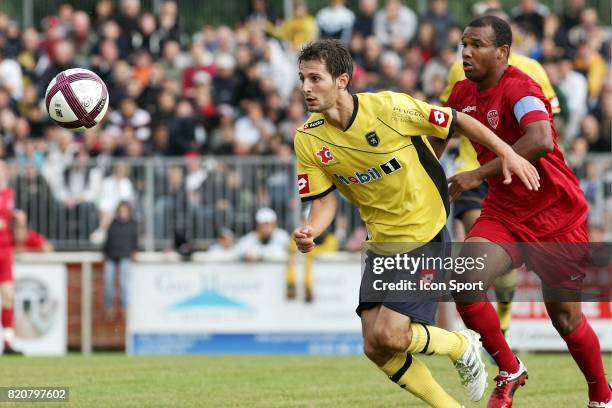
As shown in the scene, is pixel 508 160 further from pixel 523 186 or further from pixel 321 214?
pixel 321 214

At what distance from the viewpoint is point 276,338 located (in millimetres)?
17375

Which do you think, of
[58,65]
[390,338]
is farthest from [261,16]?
[390,338]

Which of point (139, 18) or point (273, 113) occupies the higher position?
point (139, 18)

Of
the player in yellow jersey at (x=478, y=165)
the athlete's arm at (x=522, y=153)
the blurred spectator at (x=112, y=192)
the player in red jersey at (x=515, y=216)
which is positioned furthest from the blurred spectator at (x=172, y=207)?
the athlete's arm at (x=522, y=153)

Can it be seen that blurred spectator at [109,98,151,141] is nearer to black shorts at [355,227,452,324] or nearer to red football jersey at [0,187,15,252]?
red football jersey at [0,187,15,252]

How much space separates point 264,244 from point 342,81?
9.62 meters

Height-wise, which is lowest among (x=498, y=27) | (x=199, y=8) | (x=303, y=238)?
(x=303, y=238)

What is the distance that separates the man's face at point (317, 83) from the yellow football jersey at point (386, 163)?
25cm

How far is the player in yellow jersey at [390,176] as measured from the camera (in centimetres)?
791

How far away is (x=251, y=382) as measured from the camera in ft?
36.4

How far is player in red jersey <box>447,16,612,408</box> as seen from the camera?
859 centimetres

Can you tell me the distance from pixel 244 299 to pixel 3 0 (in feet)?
32.9

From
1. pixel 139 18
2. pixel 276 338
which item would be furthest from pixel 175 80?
pixel 276 338

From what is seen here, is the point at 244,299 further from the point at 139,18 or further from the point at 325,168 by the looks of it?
the point at 325,168
